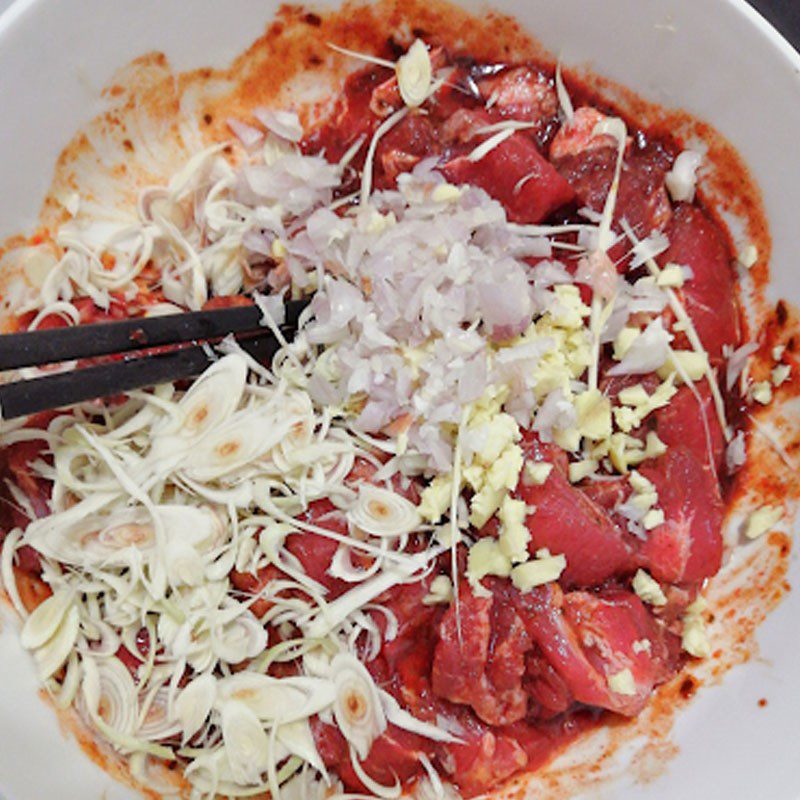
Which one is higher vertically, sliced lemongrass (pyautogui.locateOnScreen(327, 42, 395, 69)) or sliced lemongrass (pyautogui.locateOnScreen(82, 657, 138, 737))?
sliced lemongrass (pyautogui.locateOnScreen(327, 42, 395, 69))

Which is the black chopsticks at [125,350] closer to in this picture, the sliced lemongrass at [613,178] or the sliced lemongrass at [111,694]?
the sliced lemongrass at [111,694]

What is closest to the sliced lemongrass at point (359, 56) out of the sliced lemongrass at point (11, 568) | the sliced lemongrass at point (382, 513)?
the sliced lemongrass at point (382, 513)

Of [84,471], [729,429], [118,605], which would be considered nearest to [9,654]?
[118,605]

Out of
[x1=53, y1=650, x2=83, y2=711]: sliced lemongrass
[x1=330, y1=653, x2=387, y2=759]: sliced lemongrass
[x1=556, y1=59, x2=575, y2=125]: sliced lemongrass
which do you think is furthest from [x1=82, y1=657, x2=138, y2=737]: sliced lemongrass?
[x1=556, y1=59, x2=575, y2=125]: sliced lemongrass

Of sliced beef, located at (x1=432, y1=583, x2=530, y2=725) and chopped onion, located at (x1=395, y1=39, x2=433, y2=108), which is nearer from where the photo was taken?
sliced beef, located at (x1=432, y1=583, x2=530, y2=725)

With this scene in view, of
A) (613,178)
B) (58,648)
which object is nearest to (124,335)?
(58,648)

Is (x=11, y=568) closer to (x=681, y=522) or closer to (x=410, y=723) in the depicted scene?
(x=410, y=723)

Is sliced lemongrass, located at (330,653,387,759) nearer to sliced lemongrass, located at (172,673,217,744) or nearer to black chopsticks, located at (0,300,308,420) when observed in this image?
sliced lemongrass, located at (172,673,217,744)
